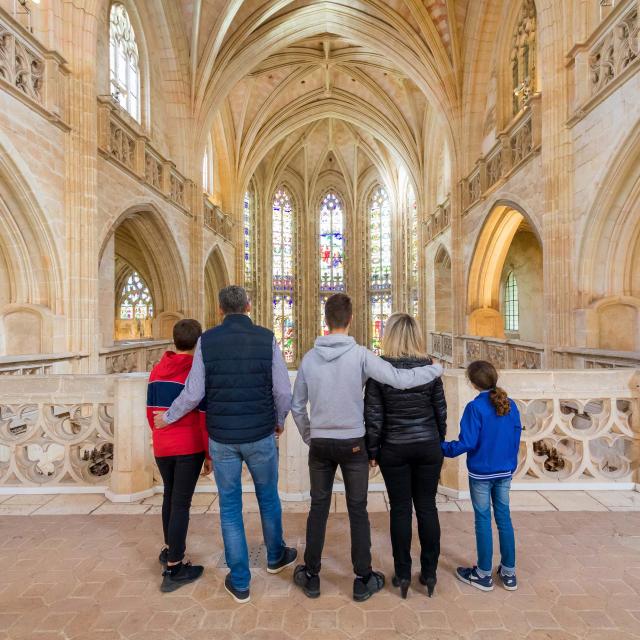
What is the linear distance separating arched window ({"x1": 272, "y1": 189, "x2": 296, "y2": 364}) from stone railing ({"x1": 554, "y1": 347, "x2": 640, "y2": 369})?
798 inches

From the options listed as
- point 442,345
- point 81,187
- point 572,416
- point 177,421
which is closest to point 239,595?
point 177,421

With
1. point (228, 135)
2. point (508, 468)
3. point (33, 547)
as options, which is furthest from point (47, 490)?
point (228, 135)

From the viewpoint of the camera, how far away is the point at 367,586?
2.32 meters

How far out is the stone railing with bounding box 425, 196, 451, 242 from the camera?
15.9 m

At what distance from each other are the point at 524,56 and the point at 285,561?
39.0 feet

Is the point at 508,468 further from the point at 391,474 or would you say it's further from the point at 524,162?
the point at 524,162

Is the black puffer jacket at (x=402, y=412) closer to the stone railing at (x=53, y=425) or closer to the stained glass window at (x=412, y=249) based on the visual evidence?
the stone railing at (x=53, y=425)

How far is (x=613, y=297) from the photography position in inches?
256

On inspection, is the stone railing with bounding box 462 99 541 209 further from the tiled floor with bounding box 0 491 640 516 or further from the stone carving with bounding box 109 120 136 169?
the stone carving with bounding box 109 120 136 169

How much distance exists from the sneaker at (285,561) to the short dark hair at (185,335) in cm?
142

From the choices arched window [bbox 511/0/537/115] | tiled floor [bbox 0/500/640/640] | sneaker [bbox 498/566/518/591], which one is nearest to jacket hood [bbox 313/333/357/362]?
tiled floor [bbox 0/500/640/640]

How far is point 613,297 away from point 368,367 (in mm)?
6082

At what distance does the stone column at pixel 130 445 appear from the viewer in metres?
3.63

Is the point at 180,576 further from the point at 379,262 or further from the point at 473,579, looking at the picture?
the point at 379,262
